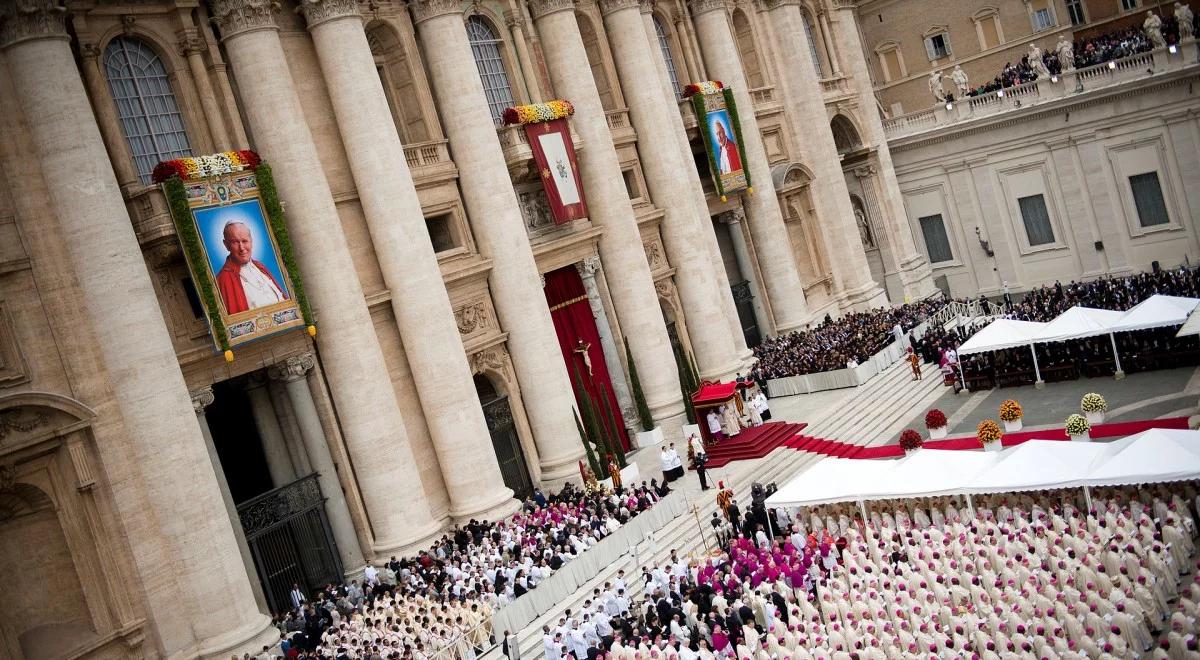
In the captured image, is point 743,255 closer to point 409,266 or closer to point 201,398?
point 409,266

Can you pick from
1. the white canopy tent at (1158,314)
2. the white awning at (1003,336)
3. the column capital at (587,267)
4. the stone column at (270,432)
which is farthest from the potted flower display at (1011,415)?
the stone column at (270,432)

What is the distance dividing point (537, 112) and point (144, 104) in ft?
40.3

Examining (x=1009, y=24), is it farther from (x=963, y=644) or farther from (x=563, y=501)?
(x=963, y=644)

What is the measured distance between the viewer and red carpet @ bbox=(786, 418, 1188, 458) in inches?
1037

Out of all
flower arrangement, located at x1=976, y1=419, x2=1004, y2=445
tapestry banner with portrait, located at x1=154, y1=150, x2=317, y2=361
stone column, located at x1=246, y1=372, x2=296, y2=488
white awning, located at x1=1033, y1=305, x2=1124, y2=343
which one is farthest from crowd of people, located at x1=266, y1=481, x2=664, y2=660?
white awning, located at x1=1033, y1=305, x2=1124, y2=343

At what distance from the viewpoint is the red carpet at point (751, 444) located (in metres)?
31.6

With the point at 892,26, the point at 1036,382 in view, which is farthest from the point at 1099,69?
the point at 1036,382

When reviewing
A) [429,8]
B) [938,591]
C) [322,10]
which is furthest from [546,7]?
[938,591]

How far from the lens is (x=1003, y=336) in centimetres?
3294

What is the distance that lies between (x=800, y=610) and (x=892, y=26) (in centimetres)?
4214

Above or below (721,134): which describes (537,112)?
above

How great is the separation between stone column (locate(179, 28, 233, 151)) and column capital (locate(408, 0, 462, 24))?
690cm

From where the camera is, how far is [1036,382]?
110ft

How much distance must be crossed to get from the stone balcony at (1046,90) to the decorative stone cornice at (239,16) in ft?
110
